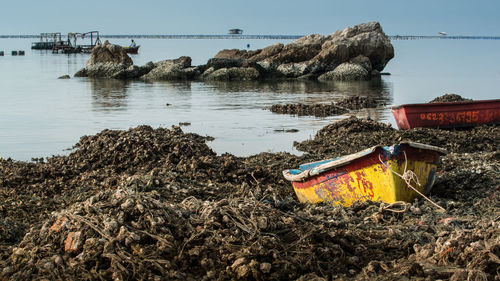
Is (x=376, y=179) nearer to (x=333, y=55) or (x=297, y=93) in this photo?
(x=297, y=93)

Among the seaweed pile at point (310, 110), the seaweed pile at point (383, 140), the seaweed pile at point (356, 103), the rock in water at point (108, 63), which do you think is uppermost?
the rock in water at point (108, 63)

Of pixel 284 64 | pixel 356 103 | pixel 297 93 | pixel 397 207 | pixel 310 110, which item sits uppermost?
pixel 284 64

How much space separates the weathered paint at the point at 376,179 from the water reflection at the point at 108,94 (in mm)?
15654

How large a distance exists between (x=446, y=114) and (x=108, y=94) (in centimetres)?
1918

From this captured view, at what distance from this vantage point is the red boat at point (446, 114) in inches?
593

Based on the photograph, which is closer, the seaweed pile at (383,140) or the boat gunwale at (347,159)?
the boat gunwale at (347,159)

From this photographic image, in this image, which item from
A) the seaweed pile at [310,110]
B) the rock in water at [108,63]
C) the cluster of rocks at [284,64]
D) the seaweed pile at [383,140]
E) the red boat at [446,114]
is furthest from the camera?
the rock in water at [108,63]

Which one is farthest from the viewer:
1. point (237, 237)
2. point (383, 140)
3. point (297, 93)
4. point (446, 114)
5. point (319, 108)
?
point (297, 93)

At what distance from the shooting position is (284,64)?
4447 cm

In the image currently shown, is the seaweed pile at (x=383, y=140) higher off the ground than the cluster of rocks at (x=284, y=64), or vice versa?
the cluster of rocks at (x=284, y=64)

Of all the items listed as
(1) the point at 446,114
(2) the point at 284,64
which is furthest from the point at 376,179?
(2) the point at 284,64

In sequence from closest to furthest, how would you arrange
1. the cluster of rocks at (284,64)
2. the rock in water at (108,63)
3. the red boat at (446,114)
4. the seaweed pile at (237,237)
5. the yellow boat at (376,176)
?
the seaweed pile at (237,237) < the yellow boat at (376,176) < the red boat at (446,114) < the cluster of rocks at (284,64) < the rock in water at (108,63)

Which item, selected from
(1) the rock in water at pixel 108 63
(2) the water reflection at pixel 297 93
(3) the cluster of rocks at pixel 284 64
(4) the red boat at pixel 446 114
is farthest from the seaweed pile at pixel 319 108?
(1) the rock in water at pixel 108 63

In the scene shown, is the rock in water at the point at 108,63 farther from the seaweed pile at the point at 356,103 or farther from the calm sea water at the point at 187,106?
the seaweed pile at the point at 356,103
